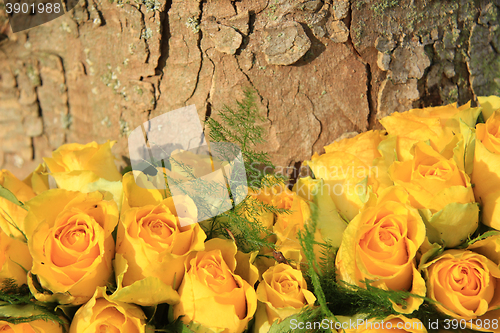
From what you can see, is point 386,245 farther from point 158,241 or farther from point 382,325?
point 158,241

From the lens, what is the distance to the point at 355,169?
2.54ft

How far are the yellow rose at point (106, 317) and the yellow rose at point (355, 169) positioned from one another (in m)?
0.46

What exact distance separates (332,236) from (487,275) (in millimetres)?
273

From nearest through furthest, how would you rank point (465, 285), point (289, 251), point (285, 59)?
point (465, 285)
point (289, 251)
point (285, 59)

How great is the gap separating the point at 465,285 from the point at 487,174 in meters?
0.23

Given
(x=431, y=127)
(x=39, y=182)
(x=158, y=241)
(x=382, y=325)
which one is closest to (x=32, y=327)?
(x=158, y=241)

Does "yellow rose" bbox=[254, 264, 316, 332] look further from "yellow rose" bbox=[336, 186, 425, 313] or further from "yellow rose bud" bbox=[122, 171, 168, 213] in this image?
"yellow rose bud" bbox=[122, 171, 168, 213]

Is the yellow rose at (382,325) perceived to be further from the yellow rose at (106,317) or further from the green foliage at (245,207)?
the yellow rose at (106,317)

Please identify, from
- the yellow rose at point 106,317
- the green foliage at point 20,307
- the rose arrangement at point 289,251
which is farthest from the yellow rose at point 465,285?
the green foliage at point 20,307

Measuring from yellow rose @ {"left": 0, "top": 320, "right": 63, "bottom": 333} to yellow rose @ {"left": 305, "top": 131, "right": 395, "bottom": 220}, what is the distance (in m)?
0.61

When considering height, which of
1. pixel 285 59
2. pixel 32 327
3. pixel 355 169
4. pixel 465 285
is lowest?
pixel 32 327

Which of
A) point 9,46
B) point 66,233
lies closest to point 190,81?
point 66,233

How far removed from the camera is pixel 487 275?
0.62m

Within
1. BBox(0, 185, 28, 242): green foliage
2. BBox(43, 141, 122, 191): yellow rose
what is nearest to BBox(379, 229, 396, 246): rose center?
BBox(43, 141, 122, 191): yellow rose
